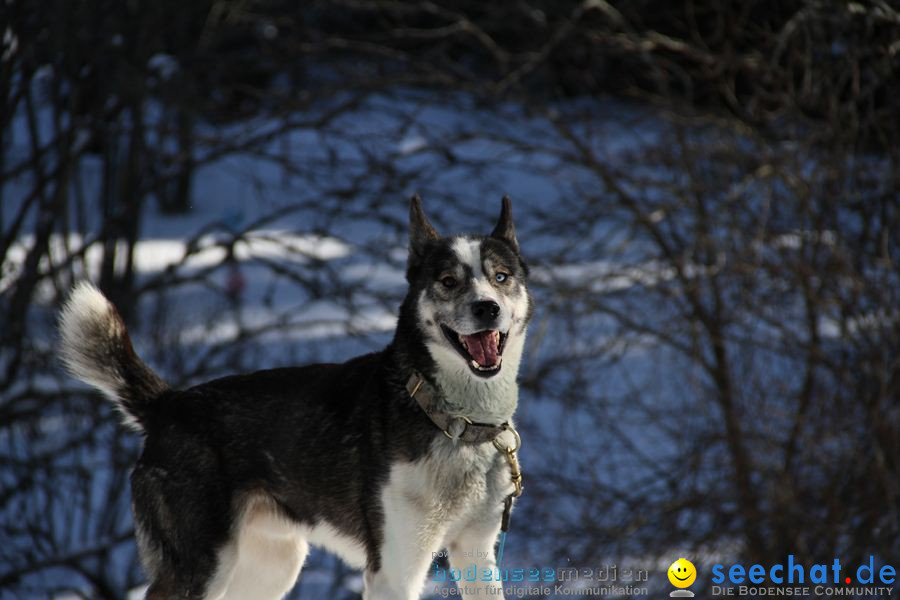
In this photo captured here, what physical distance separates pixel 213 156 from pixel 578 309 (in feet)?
12.2

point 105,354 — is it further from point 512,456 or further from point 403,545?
point 512,456

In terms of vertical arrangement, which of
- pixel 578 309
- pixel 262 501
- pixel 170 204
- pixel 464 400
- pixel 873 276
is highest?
pixel 464 400

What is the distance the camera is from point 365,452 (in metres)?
3.61

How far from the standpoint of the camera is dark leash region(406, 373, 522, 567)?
11.4ft

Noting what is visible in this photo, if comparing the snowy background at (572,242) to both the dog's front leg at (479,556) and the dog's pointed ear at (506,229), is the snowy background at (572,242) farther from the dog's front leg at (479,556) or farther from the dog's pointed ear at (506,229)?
the dog's front leg at (479,556)

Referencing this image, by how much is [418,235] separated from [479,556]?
941 mm

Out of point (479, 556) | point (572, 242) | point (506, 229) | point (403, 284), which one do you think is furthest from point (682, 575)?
point (403, 284)

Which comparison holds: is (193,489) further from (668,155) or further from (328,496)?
(668,155)

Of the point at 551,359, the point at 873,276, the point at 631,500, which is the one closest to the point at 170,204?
the point at 551,359

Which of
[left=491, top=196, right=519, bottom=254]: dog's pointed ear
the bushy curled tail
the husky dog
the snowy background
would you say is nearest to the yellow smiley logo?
the snowy background

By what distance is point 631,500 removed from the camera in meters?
10.2

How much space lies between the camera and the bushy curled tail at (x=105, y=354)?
4012mm

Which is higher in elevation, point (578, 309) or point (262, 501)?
point (262, 501)

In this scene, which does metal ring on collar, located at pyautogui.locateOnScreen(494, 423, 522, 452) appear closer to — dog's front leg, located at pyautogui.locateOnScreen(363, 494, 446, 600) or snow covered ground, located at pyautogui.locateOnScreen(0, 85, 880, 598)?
dog's front leg, located at pyautogui.locateOnScreen(363, 494, 446, 600)
